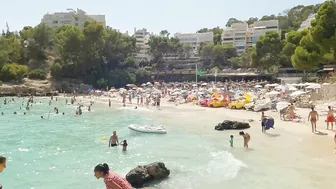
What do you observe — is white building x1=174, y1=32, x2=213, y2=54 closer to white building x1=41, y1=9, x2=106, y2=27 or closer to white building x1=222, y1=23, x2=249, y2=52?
white building x1=222, y1=23, x2=249, y2=52

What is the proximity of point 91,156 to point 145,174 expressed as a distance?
237 inches

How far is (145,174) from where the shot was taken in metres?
12.4

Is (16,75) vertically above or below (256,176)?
→ above

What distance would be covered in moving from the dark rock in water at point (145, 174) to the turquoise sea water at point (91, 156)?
1.24 ft

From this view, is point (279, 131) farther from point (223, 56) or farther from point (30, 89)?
point (223, 56)

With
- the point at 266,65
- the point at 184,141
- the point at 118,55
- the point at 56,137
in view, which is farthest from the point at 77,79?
the point at 184,141

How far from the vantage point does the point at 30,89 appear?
63.3m

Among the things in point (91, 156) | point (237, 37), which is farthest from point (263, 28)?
point (91, 156)

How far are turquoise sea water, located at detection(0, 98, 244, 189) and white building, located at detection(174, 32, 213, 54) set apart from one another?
317 ft

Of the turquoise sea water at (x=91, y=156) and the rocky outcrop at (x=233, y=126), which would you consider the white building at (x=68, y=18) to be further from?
the rocky outcrop at (x=233, y=126)

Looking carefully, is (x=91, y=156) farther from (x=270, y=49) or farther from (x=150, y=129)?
(x=270, y=49)

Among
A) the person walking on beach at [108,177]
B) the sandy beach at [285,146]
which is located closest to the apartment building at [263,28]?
the sandy beach at [285,146]

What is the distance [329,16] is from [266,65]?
1401 inches

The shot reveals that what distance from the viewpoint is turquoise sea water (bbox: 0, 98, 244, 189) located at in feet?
43.6
